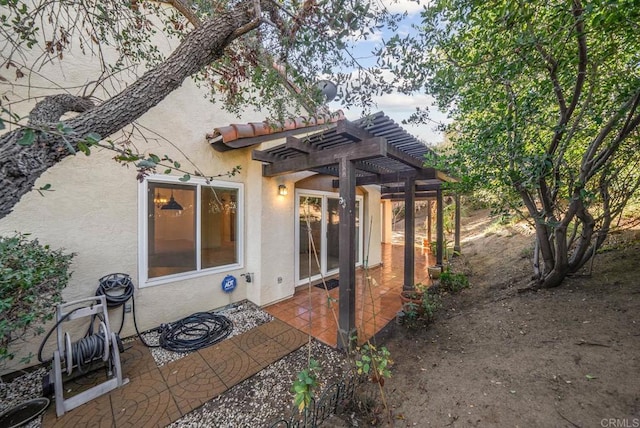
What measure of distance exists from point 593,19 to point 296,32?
3.22 m

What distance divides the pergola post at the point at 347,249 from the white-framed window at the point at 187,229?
7.70 feet

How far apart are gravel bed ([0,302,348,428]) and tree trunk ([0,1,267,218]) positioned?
2845 mm

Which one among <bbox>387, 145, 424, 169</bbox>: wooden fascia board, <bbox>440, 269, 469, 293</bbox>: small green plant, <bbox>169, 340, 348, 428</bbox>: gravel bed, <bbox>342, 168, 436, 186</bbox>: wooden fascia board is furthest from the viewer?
<bbox>440, 269, 469, 293</bbox>: small green plant

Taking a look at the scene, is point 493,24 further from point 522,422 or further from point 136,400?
point 136,400

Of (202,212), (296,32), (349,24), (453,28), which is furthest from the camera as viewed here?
(202,212)


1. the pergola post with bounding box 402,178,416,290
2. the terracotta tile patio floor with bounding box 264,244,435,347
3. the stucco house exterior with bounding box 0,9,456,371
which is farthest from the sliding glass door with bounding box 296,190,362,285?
the pergola post with bounding box 402,178,416,290

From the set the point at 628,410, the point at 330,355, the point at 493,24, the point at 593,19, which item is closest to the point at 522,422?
the point at 628,410

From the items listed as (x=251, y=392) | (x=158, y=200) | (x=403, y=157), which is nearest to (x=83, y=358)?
(x=251, y=392)

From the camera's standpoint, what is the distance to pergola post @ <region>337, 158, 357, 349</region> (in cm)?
386

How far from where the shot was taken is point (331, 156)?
13.4 feet

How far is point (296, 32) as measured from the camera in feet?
9.04
